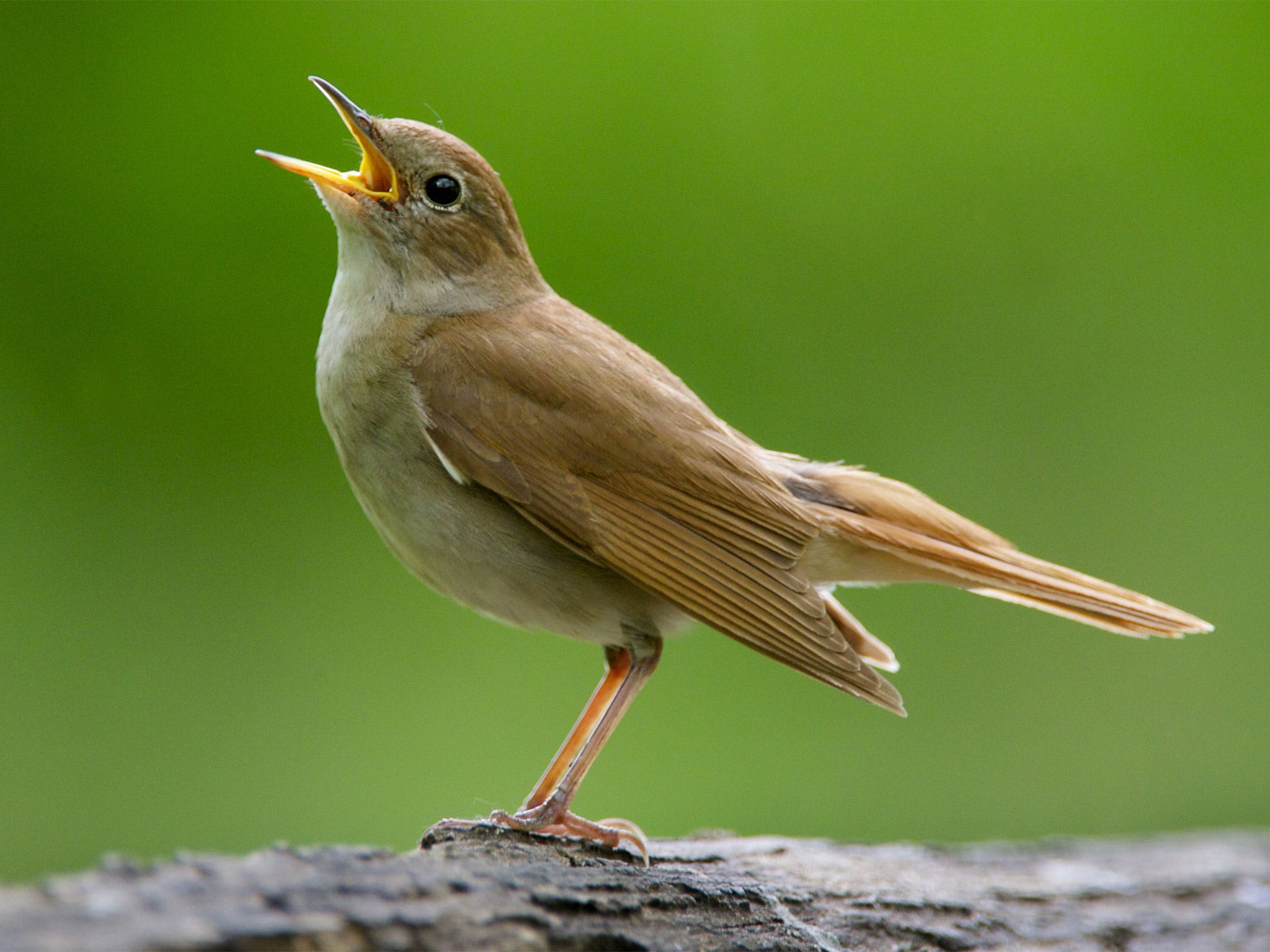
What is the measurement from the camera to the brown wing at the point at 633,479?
332 centimetres

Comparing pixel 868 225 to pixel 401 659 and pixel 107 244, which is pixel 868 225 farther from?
pixel 107 244

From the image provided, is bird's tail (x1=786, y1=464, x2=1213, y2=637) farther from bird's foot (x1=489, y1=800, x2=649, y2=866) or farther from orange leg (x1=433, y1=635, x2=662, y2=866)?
bird's foot (x1=489, y1=800, x2=649, y2=866)

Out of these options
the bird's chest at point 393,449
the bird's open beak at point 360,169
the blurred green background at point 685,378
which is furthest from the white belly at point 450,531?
the blurred green background at point 685,378

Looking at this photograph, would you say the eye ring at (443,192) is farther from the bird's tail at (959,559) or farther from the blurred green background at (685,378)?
the blurred green background at (685,378)

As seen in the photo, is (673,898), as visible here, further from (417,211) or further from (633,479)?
(417,211)

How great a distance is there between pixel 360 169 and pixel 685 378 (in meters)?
2.86

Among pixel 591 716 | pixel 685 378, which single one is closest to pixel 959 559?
pixel 591 716

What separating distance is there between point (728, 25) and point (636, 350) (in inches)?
130

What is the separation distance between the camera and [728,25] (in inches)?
255

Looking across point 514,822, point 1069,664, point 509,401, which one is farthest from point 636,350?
point 1069,664

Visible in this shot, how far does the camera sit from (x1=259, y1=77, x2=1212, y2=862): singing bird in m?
3.36

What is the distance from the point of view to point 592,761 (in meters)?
3.51

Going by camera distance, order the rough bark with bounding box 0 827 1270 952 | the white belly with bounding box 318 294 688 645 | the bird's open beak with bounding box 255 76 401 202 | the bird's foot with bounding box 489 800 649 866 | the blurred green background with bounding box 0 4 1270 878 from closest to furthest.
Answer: the rough bark with bounding box 0 827 1270 952 < the bird's foot with bounding box 489 800 649 866 < the white belly with bounding box 318 294 688 645 < the bird's open beak with bounding box 255 76 401 202 < the blurred green background with bounding box 0 4 1270 878

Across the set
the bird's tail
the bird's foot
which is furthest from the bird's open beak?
the bird's foot
